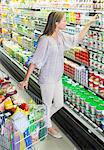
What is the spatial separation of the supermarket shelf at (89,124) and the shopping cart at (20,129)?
61.1 inches

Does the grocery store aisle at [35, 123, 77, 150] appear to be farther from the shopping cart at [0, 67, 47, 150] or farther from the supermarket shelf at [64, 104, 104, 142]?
the shopping cart at [0, 67, 47, 150]

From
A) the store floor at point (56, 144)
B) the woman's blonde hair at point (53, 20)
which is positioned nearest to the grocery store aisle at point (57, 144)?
the store floor at point (56, 144)

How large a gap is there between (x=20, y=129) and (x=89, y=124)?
2.18 meters

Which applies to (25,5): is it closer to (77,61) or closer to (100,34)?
(77,61)

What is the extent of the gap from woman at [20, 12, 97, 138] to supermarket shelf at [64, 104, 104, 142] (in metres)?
0.50

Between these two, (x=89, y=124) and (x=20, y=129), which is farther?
(x=89, y=124)

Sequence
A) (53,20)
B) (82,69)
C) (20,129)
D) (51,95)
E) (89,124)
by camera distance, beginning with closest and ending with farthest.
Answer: (20,129) < (53,20) < (51,95) < (89,124) < (82,69)

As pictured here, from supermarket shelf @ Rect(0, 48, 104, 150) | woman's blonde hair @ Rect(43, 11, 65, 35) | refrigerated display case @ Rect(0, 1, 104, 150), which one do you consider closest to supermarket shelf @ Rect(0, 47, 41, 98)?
refrigerated display case @ Rect(0, 1, 104, 150)

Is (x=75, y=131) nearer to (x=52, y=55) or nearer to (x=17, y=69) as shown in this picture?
(x=52, y=55)

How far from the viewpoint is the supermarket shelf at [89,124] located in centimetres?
387

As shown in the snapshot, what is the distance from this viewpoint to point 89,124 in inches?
165

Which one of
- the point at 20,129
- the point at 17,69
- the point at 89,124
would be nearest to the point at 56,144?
the point at 89,124

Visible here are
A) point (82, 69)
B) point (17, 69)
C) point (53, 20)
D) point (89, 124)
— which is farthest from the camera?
point (17, 69)

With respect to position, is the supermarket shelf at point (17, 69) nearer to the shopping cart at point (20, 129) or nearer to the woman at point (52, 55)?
the woman at point (52, 55)
